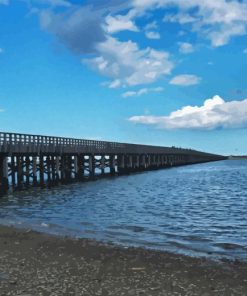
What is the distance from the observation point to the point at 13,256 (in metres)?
10.5

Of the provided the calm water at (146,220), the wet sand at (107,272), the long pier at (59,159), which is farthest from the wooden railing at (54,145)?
the wet sand at (107,272)

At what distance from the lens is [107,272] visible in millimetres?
8938

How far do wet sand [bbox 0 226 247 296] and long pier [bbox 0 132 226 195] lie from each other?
65.4ft

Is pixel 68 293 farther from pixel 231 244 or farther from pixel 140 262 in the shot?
pixel 231 244

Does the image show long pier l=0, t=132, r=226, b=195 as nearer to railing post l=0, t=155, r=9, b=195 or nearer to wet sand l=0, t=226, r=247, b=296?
railing post l=0, t=155, r=9, b=195

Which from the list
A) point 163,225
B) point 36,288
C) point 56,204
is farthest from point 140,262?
point 56,204

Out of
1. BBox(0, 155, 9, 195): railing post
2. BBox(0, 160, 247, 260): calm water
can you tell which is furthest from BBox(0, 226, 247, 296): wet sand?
BBox(0, 155, 9, 195): railing post

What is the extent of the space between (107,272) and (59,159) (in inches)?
1462

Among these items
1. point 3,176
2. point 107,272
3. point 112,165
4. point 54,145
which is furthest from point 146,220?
point 112,165

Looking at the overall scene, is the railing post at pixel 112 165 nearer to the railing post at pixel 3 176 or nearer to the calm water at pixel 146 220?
the railing post at pixel 3 176

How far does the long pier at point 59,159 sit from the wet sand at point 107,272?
785 inches

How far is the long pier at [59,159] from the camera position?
33.6 m

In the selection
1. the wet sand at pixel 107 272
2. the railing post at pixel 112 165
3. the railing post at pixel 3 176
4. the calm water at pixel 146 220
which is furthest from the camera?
the railing post at pixel 112 165

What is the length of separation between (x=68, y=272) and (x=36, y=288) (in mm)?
1276
